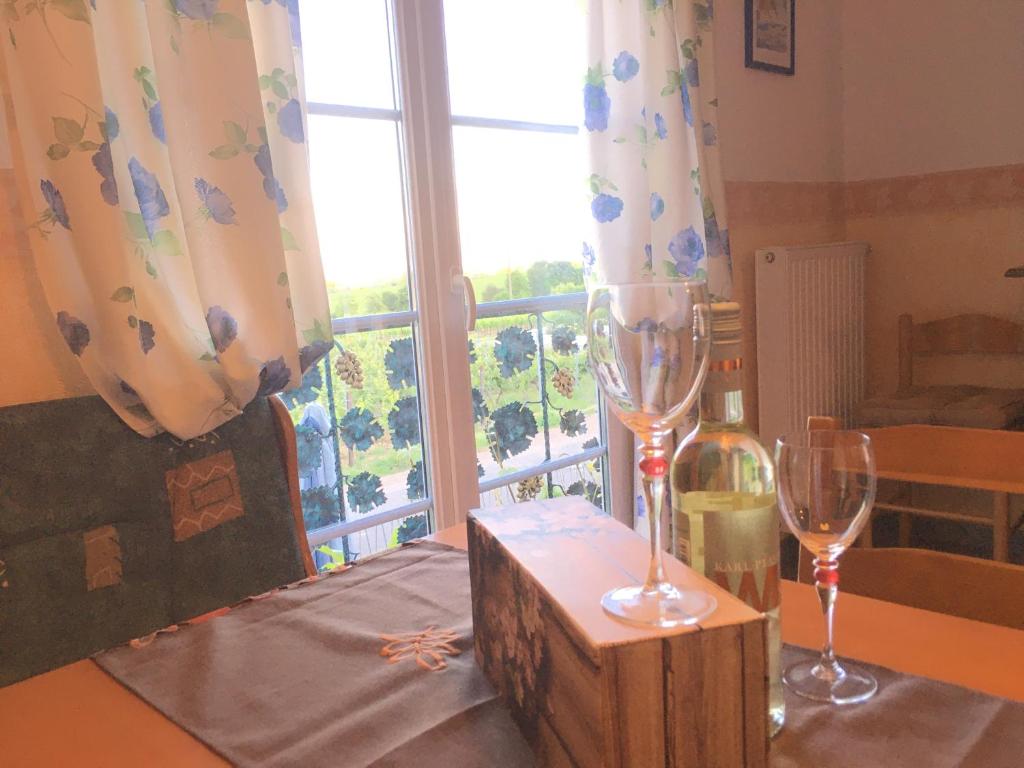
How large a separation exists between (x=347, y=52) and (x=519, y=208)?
0.61 m

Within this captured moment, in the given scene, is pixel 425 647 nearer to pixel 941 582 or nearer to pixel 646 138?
pixel 941 582

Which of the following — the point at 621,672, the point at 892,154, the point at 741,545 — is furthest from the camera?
the point at 892,154

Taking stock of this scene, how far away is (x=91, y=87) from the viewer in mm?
1249

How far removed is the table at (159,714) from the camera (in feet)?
2.23

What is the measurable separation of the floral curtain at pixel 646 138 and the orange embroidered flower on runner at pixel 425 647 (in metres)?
1.48

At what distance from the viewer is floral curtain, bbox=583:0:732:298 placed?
2.19 m

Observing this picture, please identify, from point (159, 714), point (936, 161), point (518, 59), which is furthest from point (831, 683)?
point (936, 161)

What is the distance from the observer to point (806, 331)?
9.50ft

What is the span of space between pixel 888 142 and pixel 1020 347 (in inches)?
35.8

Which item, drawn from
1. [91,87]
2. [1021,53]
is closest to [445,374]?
[91,87]

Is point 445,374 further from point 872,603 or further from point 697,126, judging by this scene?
point 872,603

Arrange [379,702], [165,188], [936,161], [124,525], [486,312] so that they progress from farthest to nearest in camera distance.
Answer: [936,161]
[486,312]
[165,188]
[124,525]
[379,702]

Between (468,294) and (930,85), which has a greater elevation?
(930,85)

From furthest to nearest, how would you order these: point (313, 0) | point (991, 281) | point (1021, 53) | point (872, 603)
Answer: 1. point (991, 281)
2. point (1021, 53)
3. point (313, 0)
4. point (872, 603)
